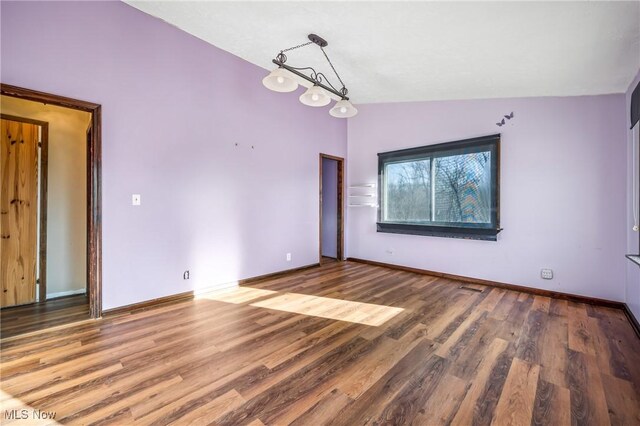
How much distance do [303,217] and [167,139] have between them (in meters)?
2.48

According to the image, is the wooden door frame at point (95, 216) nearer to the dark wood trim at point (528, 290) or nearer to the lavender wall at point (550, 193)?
the dark wood trim at point (528, 290)

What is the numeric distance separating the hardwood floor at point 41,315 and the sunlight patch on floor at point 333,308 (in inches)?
73.5

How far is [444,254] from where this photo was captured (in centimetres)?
458

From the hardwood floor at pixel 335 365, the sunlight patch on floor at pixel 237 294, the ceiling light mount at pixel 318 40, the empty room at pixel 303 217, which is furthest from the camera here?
the sunlight patch on floor at pixel 237 294

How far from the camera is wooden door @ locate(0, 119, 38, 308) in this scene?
126 inches

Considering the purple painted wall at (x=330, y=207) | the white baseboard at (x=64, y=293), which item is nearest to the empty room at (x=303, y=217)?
the white baseboard at (x=64, y=293)

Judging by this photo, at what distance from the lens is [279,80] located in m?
2.57

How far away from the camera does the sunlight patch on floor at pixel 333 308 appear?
291 cm

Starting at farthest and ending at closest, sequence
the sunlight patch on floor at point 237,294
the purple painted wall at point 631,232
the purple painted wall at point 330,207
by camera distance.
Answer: the purple painted wall at point 330,207, the sunlight patch on floor at point 237,294, the purple painted wall at point 631,232

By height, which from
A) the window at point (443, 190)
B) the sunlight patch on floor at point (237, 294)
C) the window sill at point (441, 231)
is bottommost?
the sunlight patch on floor at point (237, 294)

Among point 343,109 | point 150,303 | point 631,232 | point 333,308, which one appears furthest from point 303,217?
point 631,232

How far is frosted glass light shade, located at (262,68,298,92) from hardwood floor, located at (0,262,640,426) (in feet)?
7.56

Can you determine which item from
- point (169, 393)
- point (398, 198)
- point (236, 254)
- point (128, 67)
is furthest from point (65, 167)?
point (398, 198)

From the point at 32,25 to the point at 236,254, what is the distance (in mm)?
3029
